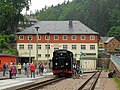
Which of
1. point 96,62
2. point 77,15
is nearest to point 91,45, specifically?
point 96,62

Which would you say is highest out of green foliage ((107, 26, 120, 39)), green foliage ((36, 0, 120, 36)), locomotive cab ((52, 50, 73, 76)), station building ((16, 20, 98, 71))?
green foliage ((36, 0, 120, 36))

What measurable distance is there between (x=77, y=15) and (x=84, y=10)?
5.07 m

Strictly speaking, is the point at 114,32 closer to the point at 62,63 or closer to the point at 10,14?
the point at 10,14

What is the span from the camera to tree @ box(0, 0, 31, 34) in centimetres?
9383

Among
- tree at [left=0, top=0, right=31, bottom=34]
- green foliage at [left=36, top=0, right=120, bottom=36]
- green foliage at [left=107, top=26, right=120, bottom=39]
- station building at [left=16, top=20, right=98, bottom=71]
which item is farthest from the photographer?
green foliage at [left=36, top=0, right=120, bottom=36]

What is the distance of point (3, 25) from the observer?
95812mm

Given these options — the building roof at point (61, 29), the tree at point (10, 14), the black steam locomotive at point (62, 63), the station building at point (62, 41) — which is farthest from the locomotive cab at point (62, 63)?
the building roof at point (61, 29)

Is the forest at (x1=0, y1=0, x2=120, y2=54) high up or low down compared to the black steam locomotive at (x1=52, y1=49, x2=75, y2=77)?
up

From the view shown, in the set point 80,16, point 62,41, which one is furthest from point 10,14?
point 80,16

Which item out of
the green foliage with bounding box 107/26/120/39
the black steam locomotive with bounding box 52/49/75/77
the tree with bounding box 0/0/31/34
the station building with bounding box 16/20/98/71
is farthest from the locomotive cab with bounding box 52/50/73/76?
the green foliage with bounding box 107/26/120/39

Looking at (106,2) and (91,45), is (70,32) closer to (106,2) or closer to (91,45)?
(91,45)

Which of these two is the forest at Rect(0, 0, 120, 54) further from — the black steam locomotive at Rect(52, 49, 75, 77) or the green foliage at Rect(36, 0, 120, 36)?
the black steam locomotive at Rect(52, 49, 75, 77)

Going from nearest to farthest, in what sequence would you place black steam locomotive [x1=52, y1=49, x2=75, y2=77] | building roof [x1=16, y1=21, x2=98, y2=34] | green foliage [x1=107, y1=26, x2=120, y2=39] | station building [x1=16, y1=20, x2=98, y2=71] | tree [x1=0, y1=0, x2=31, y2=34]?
1. black steam locomotive [x1=52, y1=49, x2=75, y2=77]
2. tree [x1=0, y1=0, x2=31, y2=34]
3. station building [x1=16, y1=20, x2=98, y2=71]
4. building roof [x1=16, y1=21, x2=98, y2=34]
5. green foliage [x1=107, y1=26, x2=120, y2=39]

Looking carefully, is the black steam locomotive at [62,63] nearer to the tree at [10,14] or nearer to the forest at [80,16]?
the forest at [80,16]
